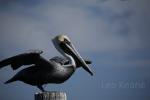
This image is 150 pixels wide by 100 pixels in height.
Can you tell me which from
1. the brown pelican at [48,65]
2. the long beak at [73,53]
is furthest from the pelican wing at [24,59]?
the long beak at [73,53]

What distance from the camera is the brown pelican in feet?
11.2

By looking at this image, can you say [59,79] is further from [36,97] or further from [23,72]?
[36,97]

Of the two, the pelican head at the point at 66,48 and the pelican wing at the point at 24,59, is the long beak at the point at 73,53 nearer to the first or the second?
the pelican head at the point at 66,48

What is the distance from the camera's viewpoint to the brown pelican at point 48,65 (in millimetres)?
3426

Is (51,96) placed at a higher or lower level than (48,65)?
lower

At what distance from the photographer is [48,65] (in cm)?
358

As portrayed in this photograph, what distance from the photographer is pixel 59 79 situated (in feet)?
11.4

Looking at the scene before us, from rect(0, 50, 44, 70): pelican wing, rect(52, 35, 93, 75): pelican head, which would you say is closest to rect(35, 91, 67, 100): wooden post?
rect(0, 50, 44, 70): pelican wing

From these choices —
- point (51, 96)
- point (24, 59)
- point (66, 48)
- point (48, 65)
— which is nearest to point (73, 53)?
point (66, 48)

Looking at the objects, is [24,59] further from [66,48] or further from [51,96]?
[51,96]

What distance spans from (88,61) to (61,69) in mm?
608

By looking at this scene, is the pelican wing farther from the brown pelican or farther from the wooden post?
the wooden post

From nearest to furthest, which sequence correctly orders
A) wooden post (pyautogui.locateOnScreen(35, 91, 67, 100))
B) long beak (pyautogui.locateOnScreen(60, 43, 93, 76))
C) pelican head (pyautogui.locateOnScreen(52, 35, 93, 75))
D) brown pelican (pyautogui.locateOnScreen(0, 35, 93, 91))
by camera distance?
wooden post (pyautogui.locateOnScreen(35, 91, 67, 100))
brown pelican (pyautogui.locateOnScreen(0, 35, 93, 91))
pelican head (pyautogui.locateOnScreen(52, 35, 93, 75))
long beak (pyautogui.locateOnScreen(60, 43, 93, 76))

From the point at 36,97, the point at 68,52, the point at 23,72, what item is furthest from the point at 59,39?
the point at 36,97
